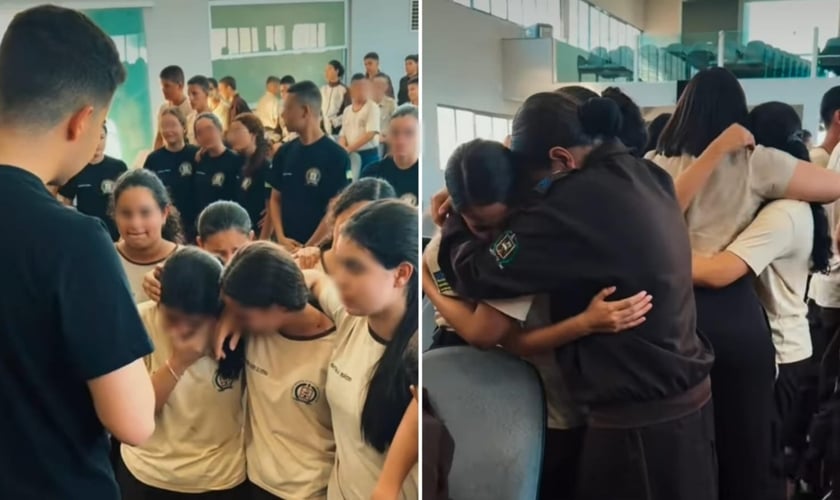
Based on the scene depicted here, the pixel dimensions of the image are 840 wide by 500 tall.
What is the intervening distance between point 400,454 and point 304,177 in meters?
0.57

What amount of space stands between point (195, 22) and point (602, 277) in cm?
88

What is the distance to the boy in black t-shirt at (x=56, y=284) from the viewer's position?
139cm

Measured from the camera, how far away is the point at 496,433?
1.64 meters

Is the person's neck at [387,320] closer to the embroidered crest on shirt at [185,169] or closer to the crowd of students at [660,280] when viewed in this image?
the crowd of students at [660,280]

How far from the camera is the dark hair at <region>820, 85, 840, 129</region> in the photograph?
5.04ft

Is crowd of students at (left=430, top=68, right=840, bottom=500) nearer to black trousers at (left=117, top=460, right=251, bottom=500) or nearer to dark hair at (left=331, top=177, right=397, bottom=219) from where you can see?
dark hair at (left=331, top=177, right=397, bottom=219)

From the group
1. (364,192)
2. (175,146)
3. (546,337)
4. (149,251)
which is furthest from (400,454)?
(175,146)

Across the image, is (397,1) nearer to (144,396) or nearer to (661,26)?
(661,26)

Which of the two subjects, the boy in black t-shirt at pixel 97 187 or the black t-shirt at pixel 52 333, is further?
the boy in black t-shirt at pixel 97 187

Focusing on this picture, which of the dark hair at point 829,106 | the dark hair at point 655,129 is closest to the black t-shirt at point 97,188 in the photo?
the dark hair at point 655,129

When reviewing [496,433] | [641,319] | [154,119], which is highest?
[154,119]

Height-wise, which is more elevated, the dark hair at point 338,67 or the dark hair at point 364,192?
the dark hair at point 338,67

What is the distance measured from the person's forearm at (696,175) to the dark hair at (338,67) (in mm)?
650

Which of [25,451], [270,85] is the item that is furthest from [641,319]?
[25,451]
